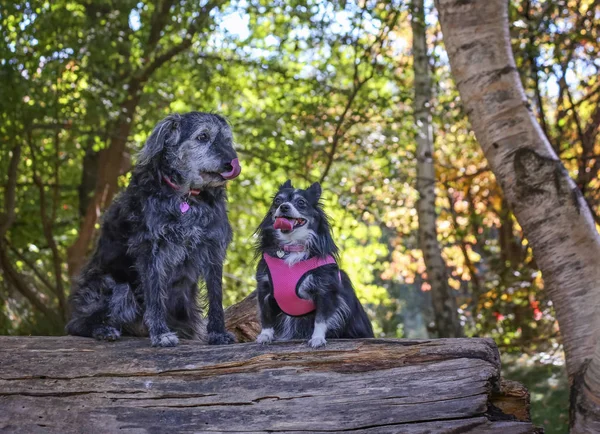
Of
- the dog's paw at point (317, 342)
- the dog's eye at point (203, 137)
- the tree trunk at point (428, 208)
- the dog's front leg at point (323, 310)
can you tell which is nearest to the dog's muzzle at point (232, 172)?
the dog's eye at point (203, 137)

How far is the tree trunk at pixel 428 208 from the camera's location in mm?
10422

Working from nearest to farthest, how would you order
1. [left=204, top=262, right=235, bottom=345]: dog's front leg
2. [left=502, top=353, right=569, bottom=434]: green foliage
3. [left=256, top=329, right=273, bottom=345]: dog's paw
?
1. [left=256, top=329, right=273, bottom=345]: dog's paw
2. [left=204, top=262, right=235, bottom=345]: dog's front leg
3. [left=502, top=353, right=569, bottom=434]: green foliage

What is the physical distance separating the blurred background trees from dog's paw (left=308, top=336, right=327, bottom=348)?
495 centimetres

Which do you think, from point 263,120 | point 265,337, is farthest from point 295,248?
point 263,120

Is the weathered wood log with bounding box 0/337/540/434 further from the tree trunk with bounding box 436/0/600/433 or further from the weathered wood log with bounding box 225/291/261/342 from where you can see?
the weathered wood log with bounding box 225/291/261/342

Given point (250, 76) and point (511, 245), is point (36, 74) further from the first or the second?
point (511, 245)

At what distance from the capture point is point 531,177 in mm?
5711

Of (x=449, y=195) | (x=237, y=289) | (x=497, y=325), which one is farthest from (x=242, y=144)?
(x=497, y=325)

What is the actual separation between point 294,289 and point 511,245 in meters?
9.56

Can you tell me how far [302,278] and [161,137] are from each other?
1373 millimetres

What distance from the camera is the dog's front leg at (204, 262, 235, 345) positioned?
5.04m

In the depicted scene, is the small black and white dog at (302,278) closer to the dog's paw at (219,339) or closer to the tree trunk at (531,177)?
the dog's paw at (219,339)

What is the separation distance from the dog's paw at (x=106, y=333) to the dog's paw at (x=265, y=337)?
1067 mm

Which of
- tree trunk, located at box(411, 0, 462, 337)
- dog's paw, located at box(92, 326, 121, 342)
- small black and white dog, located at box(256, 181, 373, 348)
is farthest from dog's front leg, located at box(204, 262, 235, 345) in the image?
tree trunk, located at box(411, 0, 462, 337)
